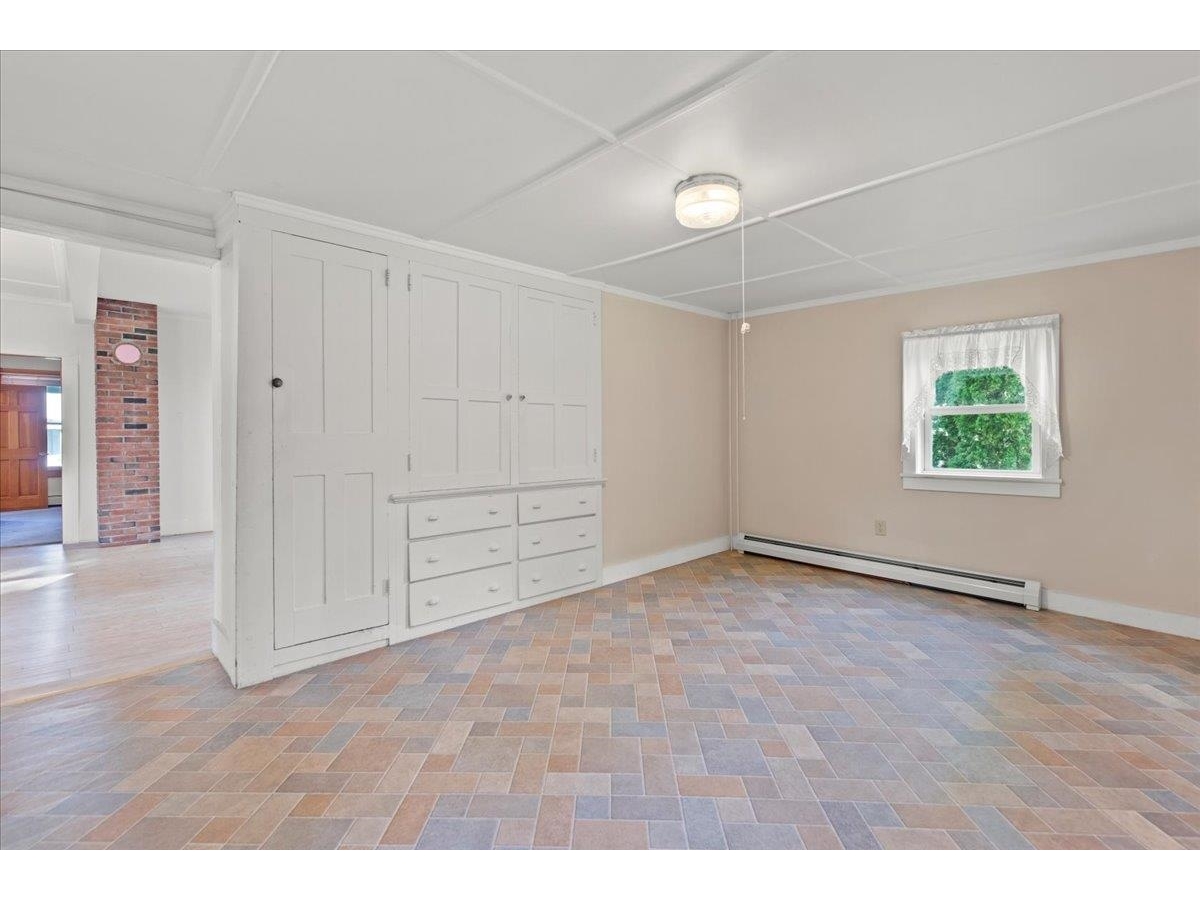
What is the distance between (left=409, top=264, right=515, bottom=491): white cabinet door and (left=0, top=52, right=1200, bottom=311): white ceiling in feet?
1.25

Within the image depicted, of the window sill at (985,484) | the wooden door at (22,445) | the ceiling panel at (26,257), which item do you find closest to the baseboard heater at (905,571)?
the window sill at (985,484)

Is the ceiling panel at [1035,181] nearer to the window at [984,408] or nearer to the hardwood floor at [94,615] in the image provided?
the window at [984,408]

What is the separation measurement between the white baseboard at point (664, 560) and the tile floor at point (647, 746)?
43.6 inches

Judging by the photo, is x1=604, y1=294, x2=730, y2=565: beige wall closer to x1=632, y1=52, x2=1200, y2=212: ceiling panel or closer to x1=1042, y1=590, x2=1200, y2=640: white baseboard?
x1=632, y1=52, x2=1200, y2=212: ceiling panel

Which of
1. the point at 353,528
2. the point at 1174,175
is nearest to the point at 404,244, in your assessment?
the point at 353,528

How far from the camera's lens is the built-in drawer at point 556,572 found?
361cm

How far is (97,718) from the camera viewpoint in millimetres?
2111

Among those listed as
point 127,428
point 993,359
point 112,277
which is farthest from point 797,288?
Answer: point 127,428

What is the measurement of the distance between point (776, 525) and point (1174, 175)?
336cm

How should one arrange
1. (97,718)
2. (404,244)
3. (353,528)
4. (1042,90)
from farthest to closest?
(404,244), (353,528), (97,718), (1042,90)

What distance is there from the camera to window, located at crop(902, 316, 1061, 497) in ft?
11.5

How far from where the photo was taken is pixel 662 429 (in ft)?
15.1

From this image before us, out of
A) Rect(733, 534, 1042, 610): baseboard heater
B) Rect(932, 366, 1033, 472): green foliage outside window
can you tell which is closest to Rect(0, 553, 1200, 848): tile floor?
Rect(733, 534, 1042, 610): baseboard heater
